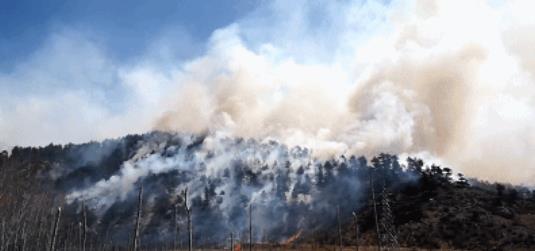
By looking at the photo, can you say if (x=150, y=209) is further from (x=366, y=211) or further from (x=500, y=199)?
(x=500, y=199)

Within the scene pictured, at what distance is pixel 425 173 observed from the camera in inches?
6870

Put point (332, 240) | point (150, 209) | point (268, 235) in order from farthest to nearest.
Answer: point (150, 209) → point (268, 235) → point (332, 240)

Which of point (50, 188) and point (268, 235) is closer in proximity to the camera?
point (268, 235)

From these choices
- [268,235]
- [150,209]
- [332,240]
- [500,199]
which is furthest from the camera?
[150,209]

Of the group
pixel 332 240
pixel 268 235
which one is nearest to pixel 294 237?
pixel 268 235

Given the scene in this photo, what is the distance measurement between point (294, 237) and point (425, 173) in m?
54.9

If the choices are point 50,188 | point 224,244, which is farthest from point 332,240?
point 50,188

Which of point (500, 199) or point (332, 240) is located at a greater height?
point (500, 199)

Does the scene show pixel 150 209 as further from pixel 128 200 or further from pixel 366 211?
pixel 366 211

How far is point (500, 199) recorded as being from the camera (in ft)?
513

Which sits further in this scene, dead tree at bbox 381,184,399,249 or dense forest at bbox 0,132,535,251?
dense forest at bbox 0,132,535,251

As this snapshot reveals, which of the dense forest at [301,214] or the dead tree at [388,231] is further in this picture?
the dense forest at [301,214]

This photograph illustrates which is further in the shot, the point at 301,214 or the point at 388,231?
the point at 301,214

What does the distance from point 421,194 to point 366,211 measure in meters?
20.3
